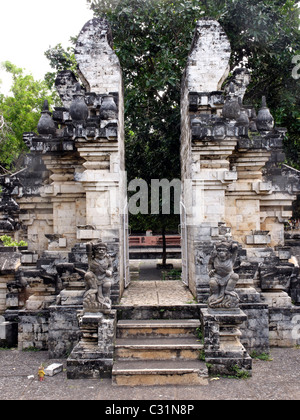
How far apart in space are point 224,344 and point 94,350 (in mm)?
2019

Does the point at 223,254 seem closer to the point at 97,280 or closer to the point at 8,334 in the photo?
the point at 97,280

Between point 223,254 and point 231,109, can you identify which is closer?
point 223,254

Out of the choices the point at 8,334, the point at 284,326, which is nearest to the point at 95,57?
the point at 8,334

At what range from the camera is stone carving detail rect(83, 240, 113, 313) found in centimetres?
591

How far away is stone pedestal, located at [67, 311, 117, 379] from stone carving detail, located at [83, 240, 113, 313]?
5.6 inches

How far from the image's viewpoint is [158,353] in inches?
228

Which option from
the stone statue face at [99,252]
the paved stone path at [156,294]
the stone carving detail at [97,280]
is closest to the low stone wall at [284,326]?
the paved stone path at [156,294]

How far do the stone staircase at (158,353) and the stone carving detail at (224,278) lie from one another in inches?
26.2

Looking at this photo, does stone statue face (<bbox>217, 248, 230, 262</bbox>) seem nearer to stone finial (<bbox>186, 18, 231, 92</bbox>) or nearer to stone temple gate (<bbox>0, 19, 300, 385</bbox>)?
stone temple gate (<bbox>0, 19, 300, 385</bbox>)

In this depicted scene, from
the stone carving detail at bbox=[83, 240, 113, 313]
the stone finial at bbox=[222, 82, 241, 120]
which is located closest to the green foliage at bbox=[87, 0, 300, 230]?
the stone finial at bbox=[222, 82, 241, 120]

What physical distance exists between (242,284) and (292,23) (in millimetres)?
9656

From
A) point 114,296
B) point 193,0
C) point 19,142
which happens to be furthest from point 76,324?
point 19,142

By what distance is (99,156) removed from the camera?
7.08 meters
